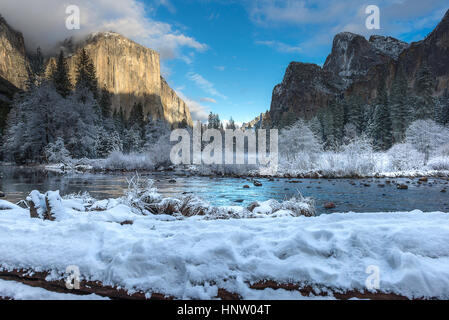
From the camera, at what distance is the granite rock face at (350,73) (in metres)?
99.8

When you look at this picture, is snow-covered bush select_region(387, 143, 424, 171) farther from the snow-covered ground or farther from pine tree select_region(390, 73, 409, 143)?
the snow-covered ground

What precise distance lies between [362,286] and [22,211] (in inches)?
214

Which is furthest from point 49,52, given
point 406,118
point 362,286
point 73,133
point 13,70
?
point 362,286

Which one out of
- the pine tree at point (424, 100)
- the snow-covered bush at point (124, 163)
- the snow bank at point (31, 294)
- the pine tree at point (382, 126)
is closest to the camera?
the snow bank at point (31, 294)

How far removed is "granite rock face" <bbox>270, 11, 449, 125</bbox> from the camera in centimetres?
9975

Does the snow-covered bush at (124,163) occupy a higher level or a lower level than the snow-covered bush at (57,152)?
lower

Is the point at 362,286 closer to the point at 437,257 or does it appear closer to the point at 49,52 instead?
the point at 437,257

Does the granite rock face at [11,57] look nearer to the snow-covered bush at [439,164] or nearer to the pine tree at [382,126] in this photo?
the pine tree at [382,126]

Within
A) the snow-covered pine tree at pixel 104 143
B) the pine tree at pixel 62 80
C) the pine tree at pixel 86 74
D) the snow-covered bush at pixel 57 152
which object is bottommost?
the snow-covered bush at pixel 57 152

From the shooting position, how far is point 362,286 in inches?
76.3

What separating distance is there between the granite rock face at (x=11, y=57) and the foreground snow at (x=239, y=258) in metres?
100

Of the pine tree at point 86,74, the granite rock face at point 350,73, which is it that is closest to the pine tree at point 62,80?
the pine tree at point 86,74

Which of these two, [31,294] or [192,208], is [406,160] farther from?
[31,294]

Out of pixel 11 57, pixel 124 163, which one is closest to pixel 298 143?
pixel 124 163
